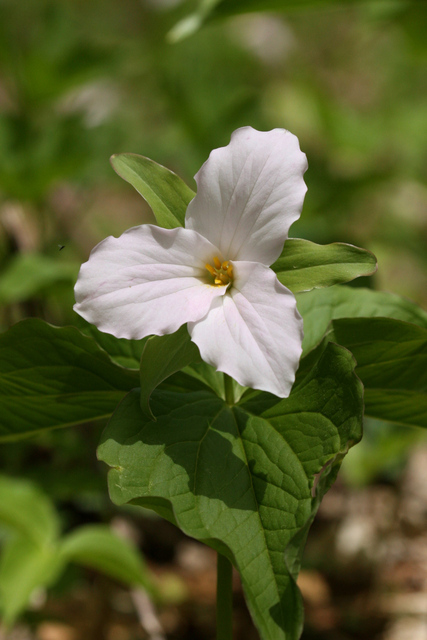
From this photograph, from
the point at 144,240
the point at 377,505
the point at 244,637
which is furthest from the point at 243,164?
the point at 377,505

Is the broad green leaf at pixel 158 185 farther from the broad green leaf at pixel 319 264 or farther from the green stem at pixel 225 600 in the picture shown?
the green stem at pixel 225 600

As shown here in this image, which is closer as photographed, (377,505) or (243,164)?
(243,164)

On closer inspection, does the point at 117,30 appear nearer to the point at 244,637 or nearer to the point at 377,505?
the point at 377,505

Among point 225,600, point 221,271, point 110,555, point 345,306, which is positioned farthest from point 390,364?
point 110,555

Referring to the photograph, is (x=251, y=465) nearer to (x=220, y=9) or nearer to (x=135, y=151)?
(x=220, y=9)

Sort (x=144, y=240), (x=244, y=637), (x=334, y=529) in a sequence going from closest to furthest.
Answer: (x=144, y=240)
(x=244, y=637)
(x=334, y=529)
